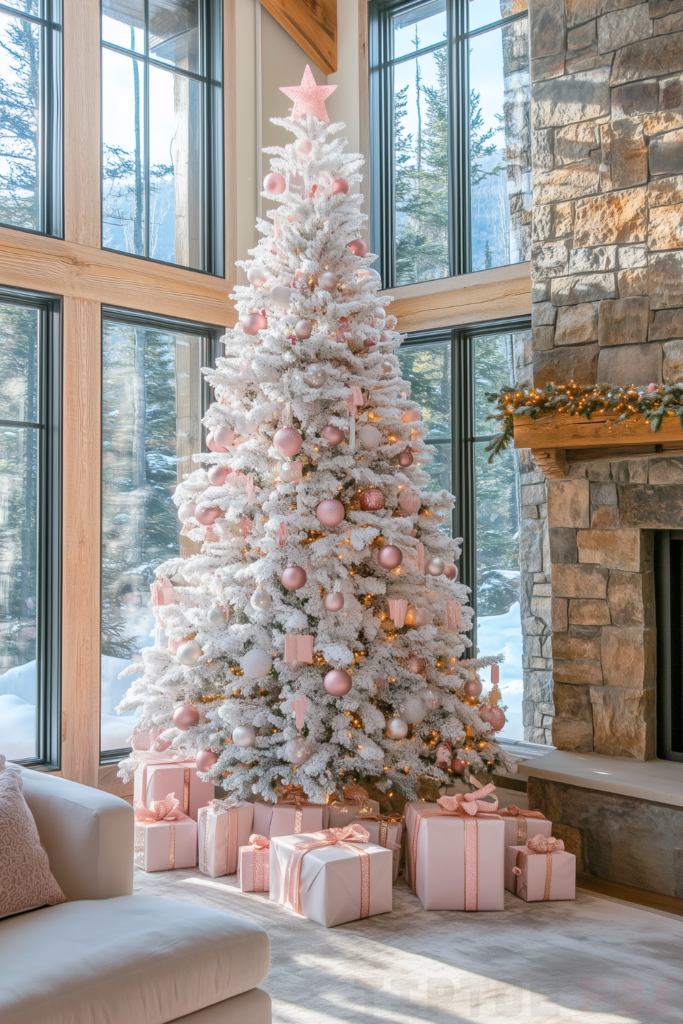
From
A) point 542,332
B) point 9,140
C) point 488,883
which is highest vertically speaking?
point 9,140

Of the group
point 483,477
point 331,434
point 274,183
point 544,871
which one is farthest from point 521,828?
point 274,183

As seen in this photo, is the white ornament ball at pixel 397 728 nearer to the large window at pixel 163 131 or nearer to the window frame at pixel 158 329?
the window frame at pixel 158 329

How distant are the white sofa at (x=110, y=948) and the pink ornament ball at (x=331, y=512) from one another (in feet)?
4.83

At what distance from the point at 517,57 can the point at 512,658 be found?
3.17 metres

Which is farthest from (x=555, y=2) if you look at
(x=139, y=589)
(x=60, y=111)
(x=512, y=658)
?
(x=139, y=589)

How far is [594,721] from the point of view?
4070 millimetres

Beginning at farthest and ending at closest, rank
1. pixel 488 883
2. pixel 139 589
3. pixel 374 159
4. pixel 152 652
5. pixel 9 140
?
pixel 374 159 < pixel 139 589 < pixel 9 140 < pixel 152 652 < pixel 488 883

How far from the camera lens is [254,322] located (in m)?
3.87

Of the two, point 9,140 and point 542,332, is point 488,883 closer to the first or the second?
point 542,332

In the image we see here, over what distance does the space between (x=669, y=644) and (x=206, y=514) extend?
212cm

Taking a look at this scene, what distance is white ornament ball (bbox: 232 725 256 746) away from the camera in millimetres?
3527

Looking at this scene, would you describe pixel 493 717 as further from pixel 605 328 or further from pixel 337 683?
pixel 605 328

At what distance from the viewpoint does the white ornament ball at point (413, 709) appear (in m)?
3.59

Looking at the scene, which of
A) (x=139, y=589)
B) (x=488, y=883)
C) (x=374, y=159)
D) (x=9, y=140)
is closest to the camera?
(x=488, y=883)
